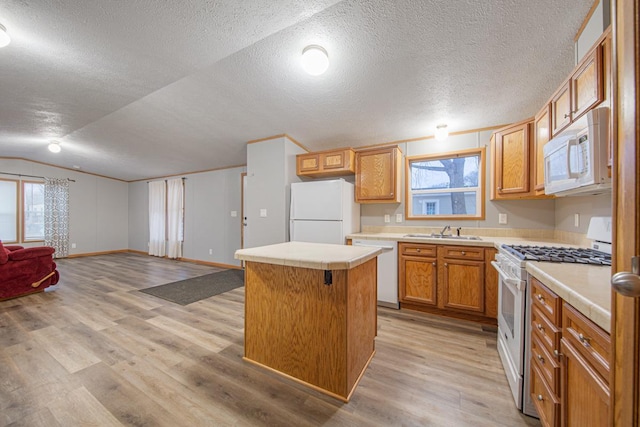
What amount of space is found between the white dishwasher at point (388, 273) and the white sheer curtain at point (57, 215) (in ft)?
25.6

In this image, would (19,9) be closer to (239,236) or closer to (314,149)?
(314,149)

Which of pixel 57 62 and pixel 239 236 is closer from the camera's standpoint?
pixel 57 62

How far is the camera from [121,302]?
3.12 meters

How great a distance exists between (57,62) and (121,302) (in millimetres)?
2716

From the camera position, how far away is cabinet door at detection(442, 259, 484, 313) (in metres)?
2.47

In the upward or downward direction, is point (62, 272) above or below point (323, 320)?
below

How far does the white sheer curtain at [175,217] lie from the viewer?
6.08m

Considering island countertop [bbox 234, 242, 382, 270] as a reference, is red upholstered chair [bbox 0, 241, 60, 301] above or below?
below

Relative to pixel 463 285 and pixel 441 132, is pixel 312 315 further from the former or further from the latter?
pixel 441 132

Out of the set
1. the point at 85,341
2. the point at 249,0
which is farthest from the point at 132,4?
the point at 85,341

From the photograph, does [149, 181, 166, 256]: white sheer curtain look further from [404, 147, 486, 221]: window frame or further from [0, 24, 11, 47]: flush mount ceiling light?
[404, 147, 486, 221]: window frame

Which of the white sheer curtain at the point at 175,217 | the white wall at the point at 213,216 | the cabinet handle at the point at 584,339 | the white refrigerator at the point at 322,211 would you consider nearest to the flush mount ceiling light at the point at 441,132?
the white refrigerator at the point at 322,211

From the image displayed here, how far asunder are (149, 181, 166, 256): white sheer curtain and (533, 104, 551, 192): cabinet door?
751cm

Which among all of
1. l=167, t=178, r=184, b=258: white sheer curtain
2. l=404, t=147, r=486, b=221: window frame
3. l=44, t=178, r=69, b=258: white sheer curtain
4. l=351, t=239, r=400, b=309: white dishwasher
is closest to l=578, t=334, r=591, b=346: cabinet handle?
l=351, t=239, r=400, b=309: white dishwasher
